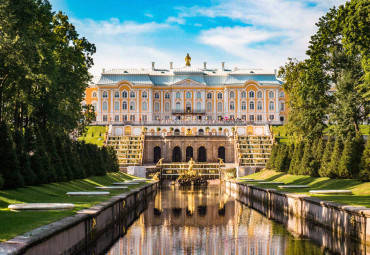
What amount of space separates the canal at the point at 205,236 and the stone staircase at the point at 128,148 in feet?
124

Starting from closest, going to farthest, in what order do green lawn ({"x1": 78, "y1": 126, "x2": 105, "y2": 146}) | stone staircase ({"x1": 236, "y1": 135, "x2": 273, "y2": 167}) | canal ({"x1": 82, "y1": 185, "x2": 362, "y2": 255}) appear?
canal ({"x1": 82, "y1": 185, "x2": 362, "y2": 255}) < stone staircase ({"x1": 236, "y1": 135, "x2": 273, "y2": 167}) < green lawn ({"x1": 78, "y1": 126, "x2": 105, "y2": 146})

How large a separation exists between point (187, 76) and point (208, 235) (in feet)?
292

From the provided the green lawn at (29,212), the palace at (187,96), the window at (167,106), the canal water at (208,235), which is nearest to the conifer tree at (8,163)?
the green lawn at (29,212)

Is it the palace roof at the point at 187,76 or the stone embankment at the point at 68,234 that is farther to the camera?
the palace roof at the point at 187,76

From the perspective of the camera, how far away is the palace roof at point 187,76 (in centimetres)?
9975

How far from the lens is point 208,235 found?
14555 mm

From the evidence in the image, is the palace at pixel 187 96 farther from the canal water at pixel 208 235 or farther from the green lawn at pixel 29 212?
the canal water at pixel 208 235

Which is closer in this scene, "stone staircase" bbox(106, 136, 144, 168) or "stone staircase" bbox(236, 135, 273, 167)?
"stone staircase" bbox(236, 135, 273, 167)

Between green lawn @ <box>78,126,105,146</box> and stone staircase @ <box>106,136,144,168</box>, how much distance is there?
12.7 ft

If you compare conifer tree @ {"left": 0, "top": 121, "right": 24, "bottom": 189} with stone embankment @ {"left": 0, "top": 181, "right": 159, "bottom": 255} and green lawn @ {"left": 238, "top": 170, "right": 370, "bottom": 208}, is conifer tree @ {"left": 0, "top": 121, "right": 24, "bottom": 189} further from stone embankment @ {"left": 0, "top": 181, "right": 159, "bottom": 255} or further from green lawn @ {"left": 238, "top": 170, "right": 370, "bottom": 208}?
green lawn @ {"left": 238, "top": 170, "right": 370, "bottom": 208}

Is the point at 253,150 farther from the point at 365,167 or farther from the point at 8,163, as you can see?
the point at 8,163

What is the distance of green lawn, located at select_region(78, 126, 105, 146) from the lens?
72438mm

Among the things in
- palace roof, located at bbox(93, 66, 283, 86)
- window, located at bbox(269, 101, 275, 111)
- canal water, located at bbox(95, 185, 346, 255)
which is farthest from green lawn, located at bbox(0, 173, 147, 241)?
window, located at bbox(269, 101, 275, 111)

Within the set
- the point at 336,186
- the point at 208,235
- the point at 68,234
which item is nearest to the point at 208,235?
the point at 208,235
